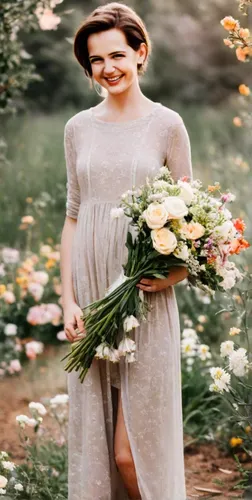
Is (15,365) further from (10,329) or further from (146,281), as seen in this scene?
(146,281)

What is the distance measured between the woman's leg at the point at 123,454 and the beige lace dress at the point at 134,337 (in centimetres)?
3

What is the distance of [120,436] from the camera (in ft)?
9.88

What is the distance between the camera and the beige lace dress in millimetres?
2975

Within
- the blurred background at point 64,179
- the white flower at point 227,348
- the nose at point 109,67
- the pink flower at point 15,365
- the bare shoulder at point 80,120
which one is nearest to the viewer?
the nose at point 109,67

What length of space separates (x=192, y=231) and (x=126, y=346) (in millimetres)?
452

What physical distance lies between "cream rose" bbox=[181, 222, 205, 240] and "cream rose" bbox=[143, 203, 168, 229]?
0.08 metres

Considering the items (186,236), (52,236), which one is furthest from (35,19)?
(186,236)

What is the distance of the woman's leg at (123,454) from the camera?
118 inches

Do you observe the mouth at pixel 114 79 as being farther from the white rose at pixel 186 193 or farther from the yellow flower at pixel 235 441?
the yellow flower at pixel 235 441

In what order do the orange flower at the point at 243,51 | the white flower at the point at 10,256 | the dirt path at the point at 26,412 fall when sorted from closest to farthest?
the orange flower at the point at 243,51 → the dirt path at the point at 26,412 → the white flower at the point at 10,256

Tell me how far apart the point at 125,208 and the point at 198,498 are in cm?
164

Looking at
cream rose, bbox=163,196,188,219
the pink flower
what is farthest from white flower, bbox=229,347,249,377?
the pink flower

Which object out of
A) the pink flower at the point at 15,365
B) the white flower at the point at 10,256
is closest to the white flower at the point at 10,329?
the pink flower at the point at 15,365

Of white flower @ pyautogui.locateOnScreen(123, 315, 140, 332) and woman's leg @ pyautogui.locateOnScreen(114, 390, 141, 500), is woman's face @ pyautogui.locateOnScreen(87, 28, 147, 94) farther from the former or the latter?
woman's leg @ pyautogui.locateOnScreen(114, 390, 141, 500)
